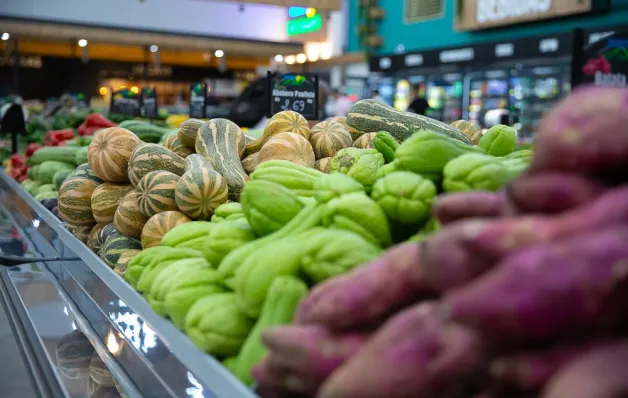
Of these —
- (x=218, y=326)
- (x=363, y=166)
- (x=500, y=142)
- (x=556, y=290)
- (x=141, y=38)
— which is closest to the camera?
(x=556, y=290)

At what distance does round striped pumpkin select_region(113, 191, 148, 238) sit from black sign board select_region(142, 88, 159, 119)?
3168 mm

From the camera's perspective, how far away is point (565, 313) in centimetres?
67

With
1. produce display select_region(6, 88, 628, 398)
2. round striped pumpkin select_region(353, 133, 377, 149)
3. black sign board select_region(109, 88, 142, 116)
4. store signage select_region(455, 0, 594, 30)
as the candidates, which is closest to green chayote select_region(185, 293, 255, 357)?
produce display select_region(6, 88, 628, 398)

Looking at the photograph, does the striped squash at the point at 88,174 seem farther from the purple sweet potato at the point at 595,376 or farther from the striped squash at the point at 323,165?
the purple sweet potato at the point at 595,376

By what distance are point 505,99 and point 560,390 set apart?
1022 centimetres

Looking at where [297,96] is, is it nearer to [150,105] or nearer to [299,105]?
[299,105]

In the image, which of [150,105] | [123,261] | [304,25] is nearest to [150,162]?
[123,261]

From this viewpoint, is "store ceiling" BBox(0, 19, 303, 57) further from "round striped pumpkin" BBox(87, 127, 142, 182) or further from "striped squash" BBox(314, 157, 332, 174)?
"striped squash" BBox(314, 157, 332, 174)

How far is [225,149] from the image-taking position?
253 centimetres

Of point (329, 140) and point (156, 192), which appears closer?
point (156, 192)

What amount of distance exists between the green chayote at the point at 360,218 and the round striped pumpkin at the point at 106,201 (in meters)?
1.47

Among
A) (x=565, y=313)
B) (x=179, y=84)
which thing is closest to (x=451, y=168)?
(x=565, y=313)

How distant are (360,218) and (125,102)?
15.4ft

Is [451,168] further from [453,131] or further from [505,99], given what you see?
[505,99]
